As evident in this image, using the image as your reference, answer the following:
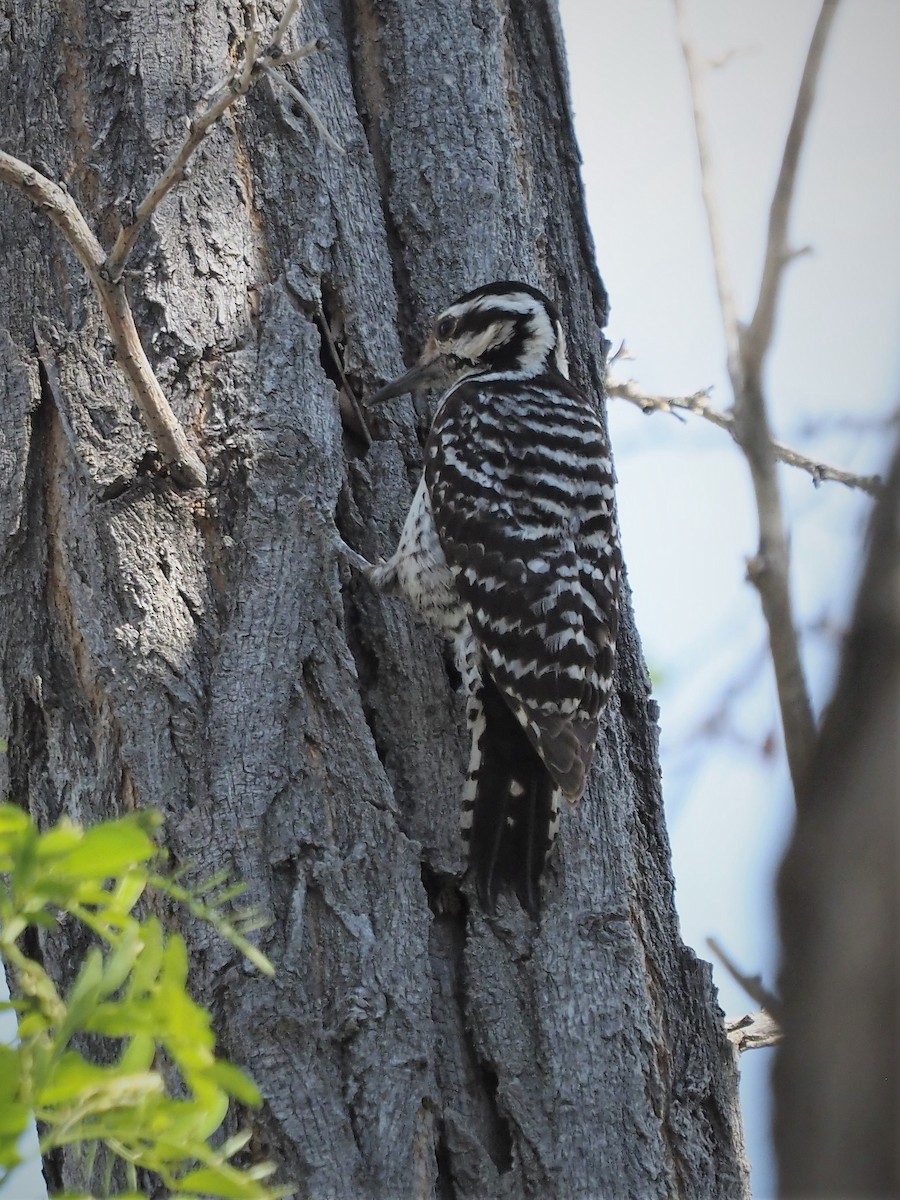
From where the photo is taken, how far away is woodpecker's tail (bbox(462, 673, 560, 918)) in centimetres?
262

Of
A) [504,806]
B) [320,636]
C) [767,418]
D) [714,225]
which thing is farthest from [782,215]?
[504,806]

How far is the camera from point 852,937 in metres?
0.91

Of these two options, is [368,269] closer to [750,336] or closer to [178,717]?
[178,717]

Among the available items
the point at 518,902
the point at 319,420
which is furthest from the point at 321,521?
the point at 518,902

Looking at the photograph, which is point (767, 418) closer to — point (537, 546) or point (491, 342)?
point (537, 546)

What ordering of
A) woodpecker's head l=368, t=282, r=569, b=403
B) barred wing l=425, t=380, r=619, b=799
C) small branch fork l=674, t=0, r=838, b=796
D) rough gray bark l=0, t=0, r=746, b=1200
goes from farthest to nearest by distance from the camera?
woodpecker's head l=368, t=282, r=569, b=403
barred wing l=425, t=380, r=619, b=799
rough gray bark l=0, t=0, r=746, b=1200
small branch fork l=674, t=0, r=838, b=796

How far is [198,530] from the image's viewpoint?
2.76 metres

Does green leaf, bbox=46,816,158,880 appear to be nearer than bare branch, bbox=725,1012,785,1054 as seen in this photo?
Yes

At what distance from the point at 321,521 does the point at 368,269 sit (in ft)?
2.25

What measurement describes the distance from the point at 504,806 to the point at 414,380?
3.50ft

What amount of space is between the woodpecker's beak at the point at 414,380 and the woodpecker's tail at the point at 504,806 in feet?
2.30

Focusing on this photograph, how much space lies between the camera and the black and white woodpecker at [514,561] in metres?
2.81

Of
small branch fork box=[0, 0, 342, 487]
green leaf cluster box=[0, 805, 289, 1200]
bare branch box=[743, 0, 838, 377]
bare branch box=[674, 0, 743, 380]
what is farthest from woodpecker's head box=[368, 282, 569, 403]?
green leaf cluster box=[0, 805, 289, 1200]

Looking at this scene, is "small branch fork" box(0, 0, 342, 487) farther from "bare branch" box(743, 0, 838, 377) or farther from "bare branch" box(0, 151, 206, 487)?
"bare branch" box(743, 0, 838, 377)
